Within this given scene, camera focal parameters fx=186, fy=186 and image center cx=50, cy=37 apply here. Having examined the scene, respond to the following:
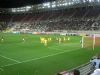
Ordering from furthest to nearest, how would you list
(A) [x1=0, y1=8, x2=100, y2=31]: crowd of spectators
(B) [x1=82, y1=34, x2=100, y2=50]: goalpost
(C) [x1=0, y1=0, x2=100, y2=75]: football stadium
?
(A) [x1=0, y1=8, x2=100, y2=31]: crowd of spectators
(C) [x1=0, y1=0, x2=100, y2=75]: football stadium
(B) [x1=82, y1=34, x2=100, y2=50]: goalpost

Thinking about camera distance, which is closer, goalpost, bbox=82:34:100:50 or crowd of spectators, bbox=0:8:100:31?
goalpost, bbox=82:34:100:50

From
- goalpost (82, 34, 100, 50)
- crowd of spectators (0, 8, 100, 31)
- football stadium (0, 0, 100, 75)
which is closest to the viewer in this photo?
goalpost (82, 34, 100, 50)

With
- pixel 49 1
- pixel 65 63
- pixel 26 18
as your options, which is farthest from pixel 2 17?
pixel 65 63

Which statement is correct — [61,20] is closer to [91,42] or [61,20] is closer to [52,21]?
[52,21]

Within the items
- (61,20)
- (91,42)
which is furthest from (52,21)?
(91,42)

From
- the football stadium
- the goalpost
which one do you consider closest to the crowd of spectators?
the football stadium

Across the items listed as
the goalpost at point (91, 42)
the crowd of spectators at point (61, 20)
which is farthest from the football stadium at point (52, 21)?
the goalpost at point (91, 42)

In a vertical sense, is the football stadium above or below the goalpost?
above

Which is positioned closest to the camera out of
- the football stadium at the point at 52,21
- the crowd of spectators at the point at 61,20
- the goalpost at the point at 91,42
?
the goalpost at the point at 91,42

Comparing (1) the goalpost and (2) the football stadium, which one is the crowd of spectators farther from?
(1) the goalpost

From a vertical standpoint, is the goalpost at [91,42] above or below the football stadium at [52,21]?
below

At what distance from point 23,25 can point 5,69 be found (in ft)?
262

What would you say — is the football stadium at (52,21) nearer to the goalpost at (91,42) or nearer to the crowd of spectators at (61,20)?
the crowd of spectators at (61,20)

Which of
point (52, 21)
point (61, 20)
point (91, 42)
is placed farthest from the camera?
point (52, 21)
